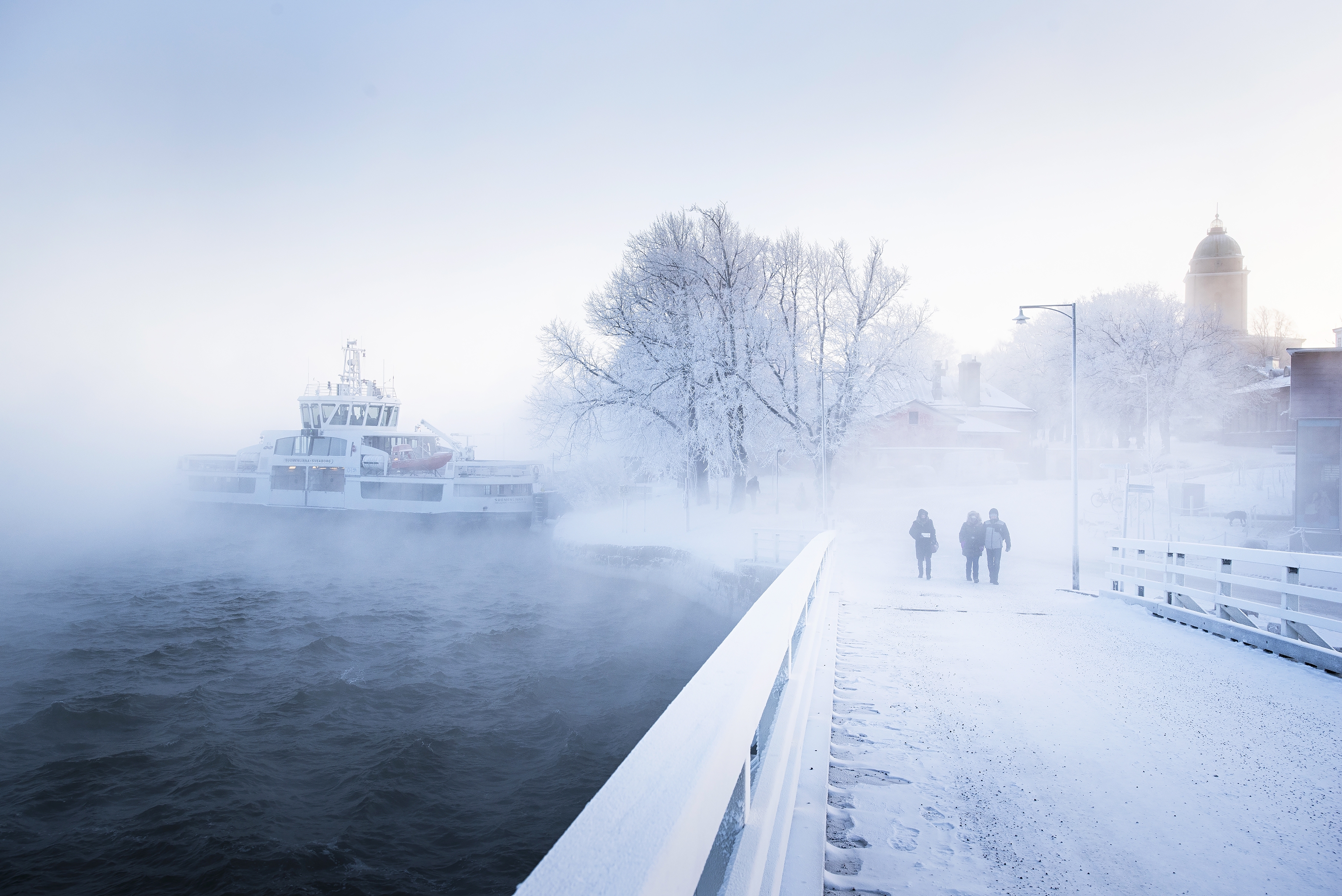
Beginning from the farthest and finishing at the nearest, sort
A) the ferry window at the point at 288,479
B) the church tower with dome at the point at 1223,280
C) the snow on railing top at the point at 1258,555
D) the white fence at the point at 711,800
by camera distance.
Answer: the church tower with dome at the point at 1223,280 < the ferry window at the point at 288,479 < the snow on railing top at the point at 1258,555 < the white fence at the point at 711,800

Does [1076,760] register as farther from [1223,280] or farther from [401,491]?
[1223,280]

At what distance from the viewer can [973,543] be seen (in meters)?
15.9

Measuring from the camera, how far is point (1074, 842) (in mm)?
3590

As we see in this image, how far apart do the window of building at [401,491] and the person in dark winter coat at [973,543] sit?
3383 centimetres

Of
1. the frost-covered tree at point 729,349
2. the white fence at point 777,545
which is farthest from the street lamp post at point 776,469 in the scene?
the white fence at point 777,545

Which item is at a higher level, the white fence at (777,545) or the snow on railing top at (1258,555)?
the snow on railing top at (1258,555)

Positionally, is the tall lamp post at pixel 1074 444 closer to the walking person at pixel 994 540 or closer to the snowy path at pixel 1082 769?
the walking person at pixel 994 540

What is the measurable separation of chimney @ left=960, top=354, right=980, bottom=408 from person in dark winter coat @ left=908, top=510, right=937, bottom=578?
45.6 metres

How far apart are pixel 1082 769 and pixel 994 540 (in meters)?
11.7

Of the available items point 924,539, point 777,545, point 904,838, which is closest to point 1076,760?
point 904,838

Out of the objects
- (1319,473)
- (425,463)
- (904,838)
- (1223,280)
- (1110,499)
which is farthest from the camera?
(1223,280)

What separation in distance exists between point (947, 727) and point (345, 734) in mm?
11384

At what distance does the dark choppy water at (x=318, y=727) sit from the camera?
29.6 ft

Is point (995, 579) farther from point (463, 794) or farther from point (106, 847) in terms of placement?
point (106, 847)
